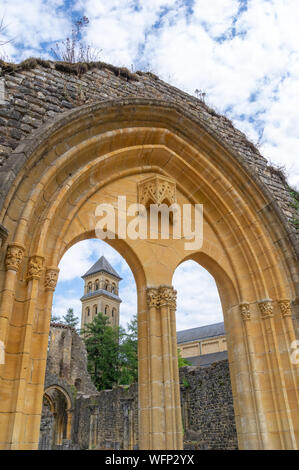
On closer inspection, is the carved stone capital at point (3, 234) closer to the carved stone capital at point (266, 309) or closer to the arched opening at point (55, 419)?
the carved stone capital at point (266, 309)

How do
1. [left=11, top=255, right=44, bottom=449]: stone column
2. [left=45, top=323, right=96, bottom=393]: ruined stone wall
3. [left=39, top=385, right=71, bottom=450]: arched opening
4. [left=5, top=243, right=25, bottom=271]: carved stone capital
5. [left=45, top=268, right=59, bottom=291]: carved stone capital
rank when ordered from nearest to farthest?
[left=11, top=255, right=44, bottom=449]: stone column, [left=5, top=243, right=25, bottom=271]: carved stone capital, [left=45, top=268, right=59, bottom=291]: carved stone capital, [left=39, top=385, right=71, bottom=450]: arched opening, [left=45, top=323, right=96, bottom=393]: ruined stone wall

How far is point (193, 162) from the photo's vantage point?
6125 millimetres

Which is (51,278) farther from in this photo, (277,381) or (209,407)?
(209,407)

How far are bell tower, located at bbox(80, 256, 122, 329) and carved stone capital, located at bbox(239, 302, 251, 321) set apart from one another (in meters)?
49.8

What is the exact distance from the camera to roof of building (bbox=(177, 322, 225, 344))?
44.7 metres

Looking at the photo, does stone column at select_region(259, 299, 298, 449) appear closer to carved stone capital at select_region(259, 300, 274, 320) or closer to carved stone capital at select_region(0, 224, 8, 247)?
carved stone capital at select_region(259, 300, 274, 320)

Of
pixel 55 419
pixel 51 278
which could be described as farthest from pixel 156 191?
pixel 55 419

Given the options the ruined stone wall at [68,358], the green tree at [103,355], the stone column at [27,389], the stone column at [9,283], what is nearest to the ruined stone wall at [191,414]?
the ruined stone wall at [68,358]

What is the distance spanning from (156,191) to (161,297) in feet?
5.33

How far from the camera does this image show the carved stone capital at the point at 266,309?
5522mm

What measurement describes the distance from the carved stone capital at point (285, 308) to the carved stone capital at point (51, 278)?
137 inches

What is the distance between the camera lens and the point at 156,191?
18.2 feet

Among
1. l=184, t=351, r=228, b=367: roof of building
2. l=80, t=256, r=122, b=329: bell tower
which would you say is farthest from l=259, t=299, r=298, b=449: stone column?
l=80, t=256, r=122, b=329: bell tower

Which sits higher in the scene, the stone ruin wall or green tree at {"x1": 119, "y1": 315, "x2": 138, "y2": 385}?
green tree at {"x1": 119, "y1": 315, "x2": 138, "y2": 385}
